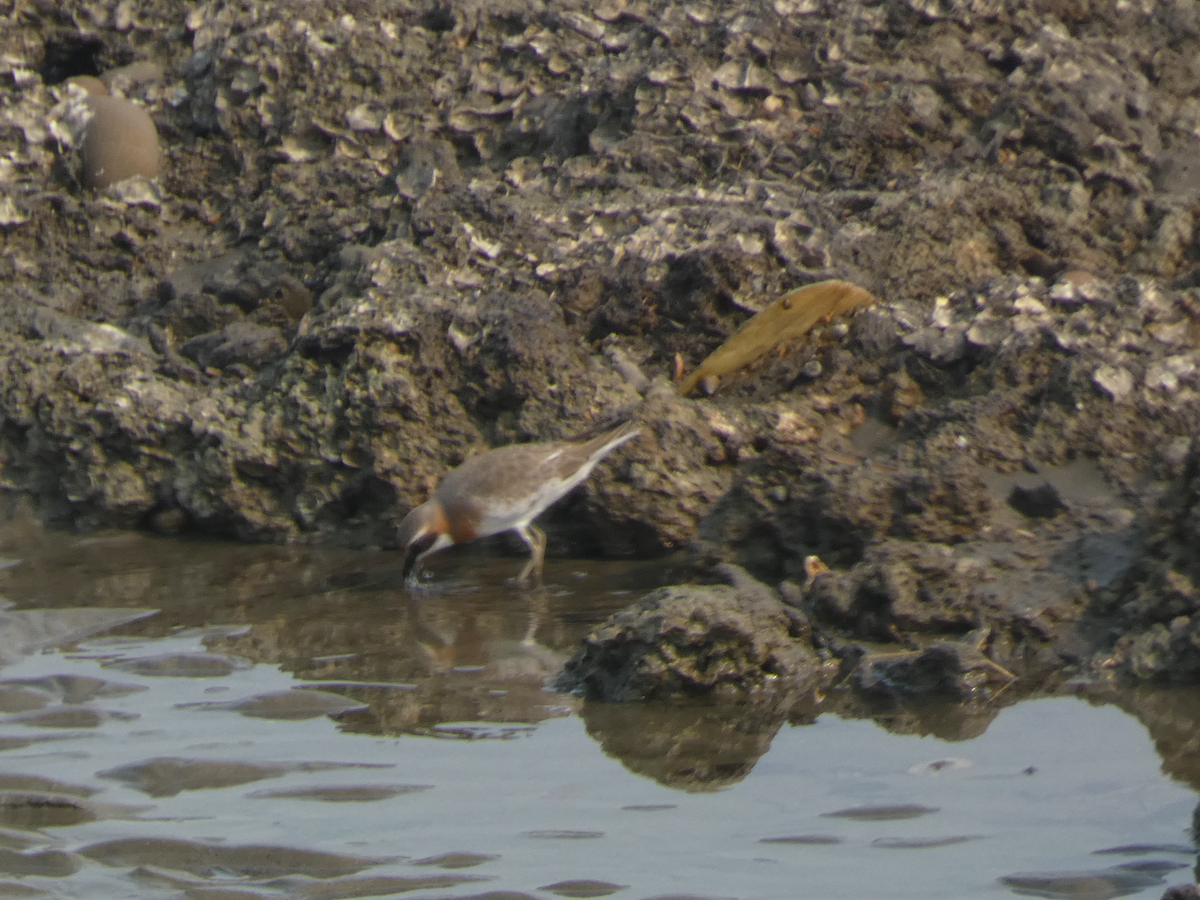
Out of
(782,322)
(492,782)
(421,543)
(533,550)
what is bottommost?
(492,782)

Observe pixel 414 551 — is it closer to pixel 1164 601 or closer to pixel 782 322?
pixel 782 322

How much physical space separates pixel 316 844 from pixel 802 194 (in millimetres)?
4643

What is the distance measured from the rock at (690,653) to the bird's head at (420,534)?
1.61 meters

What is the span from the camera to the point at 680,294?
7.22 meters

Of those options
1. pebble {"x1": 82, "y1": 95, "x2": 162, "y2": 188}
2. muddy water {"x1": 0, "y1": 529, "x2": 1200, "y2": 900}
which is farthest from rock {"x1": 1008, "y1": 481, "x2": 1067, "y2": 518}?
pebble {"x1": 82, "y1": 95, "x2": 162, "y2": 188}

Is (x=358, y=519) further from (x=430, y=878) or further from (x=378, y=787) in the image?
(x=430, y=878)

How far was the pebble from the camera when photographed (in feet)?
29.5

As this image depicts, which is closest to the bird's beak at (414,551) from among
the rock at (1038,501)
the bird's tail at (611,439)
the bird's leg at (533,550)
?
the bird's leg at (533,550)

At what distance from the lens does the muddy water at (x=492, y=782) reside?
3.62 m

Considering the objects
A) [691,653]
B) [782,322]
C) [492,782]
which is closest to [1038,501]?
[782,322]

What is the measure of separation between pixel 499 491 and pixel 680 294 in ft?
4.69

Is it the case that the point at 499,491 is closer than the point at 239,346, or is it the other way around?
the point at 499,491

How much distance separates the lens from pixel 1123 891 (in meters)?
3.45

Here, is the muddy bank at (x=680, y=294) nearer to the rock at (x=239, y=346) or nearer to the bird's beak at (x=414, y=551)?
the rock at (x=239, y=346)
